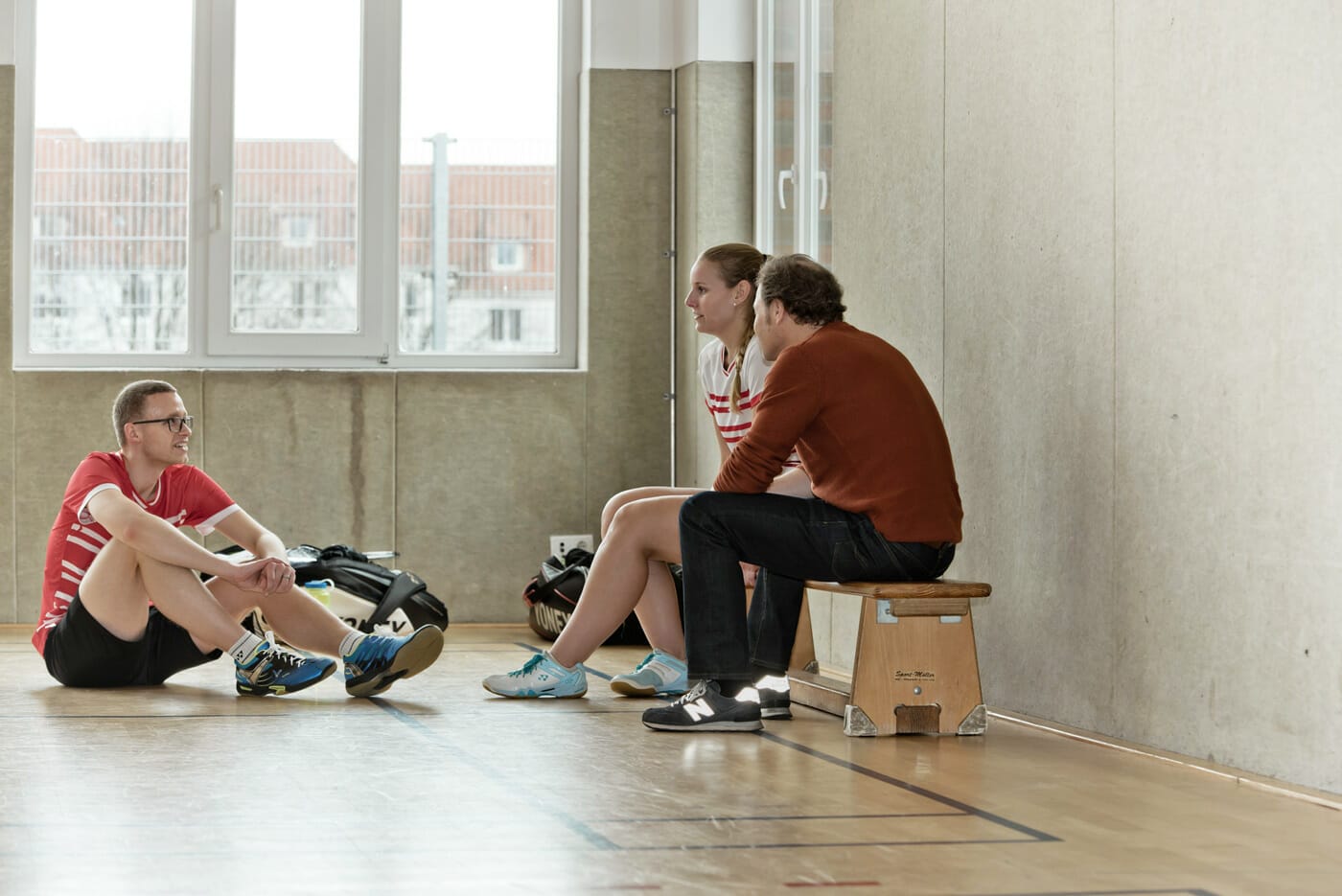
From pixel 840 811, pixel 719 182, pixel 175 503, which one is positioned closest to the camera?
pixel 840 811

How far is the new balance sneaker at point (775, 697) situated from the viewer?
3455 millimetres

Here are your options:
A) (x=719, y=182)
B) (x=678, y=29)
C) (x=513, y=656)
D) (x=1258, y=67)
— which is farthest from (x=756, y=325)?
(x=678, y=29)

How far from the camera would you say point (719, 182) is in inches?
236

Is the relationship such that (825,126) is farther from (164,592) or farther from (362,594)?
(164,592)

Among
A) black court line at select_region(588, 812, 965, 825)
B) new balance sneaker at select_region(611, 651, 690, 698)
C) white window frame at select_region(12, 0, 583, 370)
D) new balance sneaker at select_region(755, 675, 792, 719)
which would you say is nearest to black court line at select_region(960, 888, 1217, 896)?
black court line at select_region(588, 812, 965, 825)

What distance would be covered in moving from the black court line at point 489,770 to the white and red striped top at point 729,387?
3.24 feet

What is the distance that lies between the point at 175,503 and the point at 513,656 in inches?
50.9

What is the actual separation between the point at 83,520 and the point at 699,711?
60.9 inches

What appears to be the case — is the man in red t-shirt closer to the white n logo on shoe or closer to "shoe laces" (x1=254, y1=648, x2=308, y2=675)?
"shoe laces" (x1=254, y1=648, x2=308, y2=675)

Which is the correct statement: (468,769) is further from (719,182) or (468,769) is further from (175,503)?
(719,182)

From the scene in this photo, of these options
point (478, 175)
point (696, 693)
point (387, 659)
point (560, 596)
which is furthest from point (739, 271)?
point (478, 175)

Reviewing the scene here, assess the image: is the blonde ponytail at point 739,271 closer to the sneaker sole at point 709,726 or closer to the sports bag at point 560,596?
the sneaker sole at point 709,726

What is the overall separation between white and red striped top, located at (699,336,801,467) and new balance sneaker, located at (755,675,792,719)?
0.48m

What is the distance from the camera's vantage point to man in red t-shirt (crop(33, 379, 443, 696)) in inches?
143
